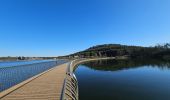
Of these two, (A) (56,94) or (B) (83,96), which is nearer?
(A) (56,94)

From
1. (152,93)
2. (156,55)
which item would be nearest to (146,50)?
(156,55)

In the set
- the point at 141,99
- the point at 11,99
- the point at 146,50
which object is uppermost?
the point at 146,50

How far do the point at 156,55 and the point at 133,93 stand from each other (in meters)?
110

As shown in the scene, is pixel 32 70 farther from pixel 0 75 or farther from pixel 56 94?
pixel 56 94

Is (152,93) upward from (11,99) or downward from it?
downward

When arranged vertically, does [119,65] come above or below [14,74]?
below

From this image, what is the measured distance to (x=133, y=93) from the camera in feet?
55.8

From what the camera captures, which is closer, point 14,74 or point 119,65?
point 14,74

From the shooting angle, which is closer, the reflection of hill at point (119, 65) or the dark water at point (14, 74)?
the dark water at point (14, 74)

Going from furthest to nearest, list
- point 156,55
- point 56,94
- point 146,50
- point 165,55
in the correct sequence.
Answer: point 146,50
point 156,55
point 165,55
point 56,94

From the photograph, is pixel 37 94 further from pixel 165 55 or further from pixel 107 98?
pixel 165 55

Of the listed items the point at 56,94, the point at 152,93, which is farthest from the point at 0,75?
the point at 152,93

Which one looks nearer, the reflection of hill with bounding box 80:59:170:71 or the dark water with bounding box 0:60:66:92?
the dark water with bounding box 0:60:66:92

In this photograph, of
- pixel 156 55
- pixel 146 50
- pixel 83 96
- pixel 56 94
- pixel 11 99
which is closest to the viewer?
pixel 11 99
